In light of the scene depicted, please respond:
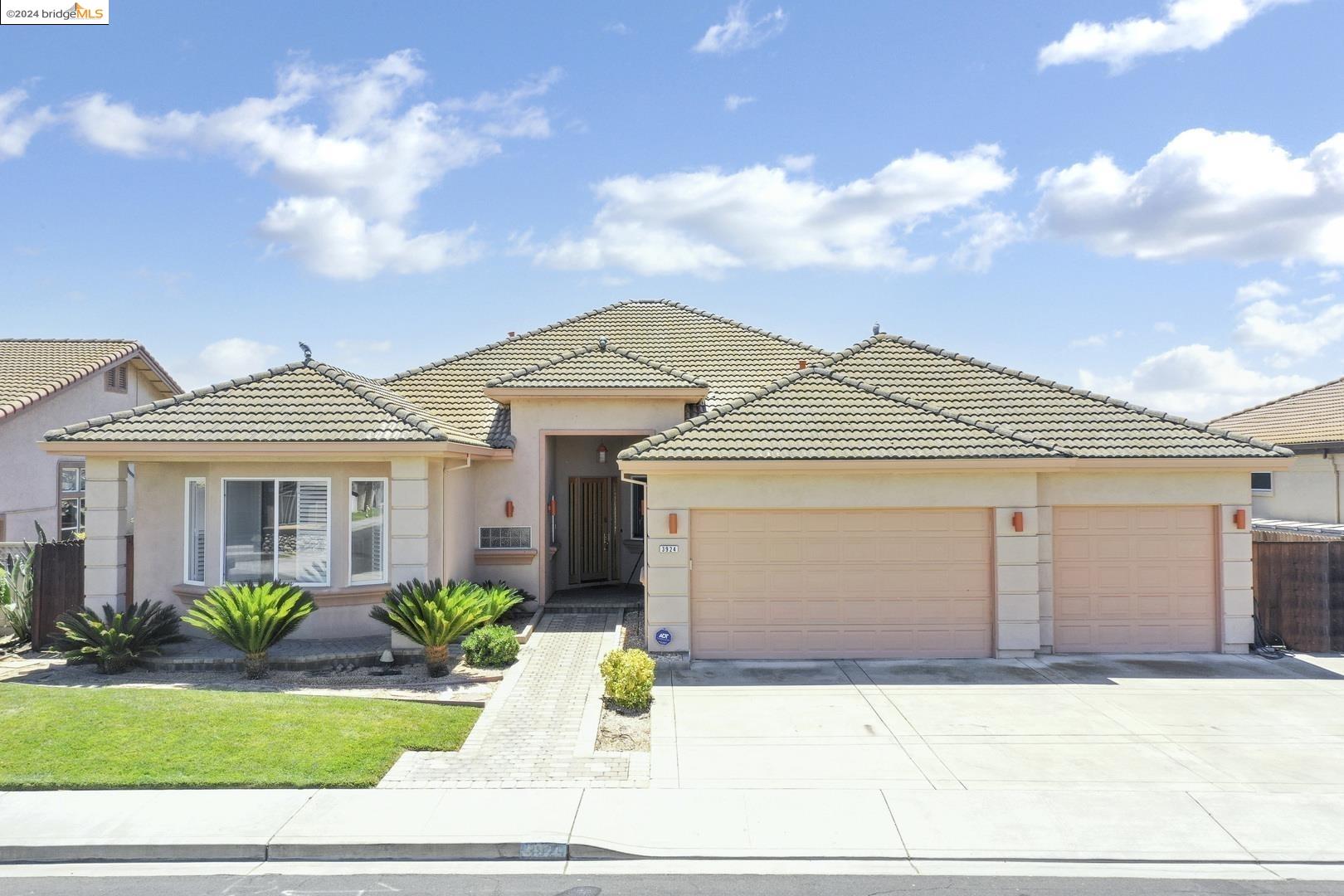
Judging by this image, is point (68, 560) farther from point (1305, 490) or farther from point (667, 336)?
point (1305, 490)

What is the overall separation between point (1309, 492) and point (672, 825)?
20722mm

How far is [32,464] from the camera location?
1977 cm

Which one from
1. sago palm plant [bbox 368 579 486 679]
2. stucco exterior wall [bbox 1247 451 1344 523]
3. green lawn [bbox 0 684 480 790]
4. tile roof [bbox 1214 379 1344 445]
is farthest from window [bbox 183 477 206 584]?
tile roof [bbox 1214 379 1344 445]

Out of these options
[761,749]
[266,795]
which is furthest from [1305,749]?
[266,795]

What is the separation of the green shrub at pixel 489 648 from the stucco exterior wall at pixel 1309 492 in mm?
16814

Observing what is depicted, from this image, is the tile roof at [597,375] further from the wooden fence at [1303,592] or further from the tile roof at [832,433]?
the wooden fence at [1303,592]

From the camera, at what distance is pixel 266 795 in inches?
286

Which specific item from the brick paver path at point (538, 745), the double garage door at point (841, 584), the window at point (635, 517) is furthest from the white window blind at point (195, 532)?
the window at point (635, 517)

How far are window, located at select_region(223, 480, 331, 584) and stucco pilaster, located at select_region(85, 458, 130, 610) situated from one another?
1.48 meters

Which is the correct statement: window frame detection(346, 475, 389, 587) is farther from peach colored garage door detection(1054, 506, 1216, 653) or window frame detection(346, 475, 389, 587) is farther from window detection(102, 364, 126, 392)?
window detection(102, 364, 126, 392)

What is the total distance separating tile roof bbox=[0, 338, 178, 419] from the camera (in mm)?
19928

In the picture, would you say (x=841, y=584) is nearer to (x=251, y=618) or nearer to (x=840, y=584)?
(x=840, y=584)

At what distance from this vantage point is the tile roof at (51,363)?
19928 millimetres

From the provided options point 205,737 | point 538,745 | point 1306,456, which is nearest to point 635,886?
point 538,745
